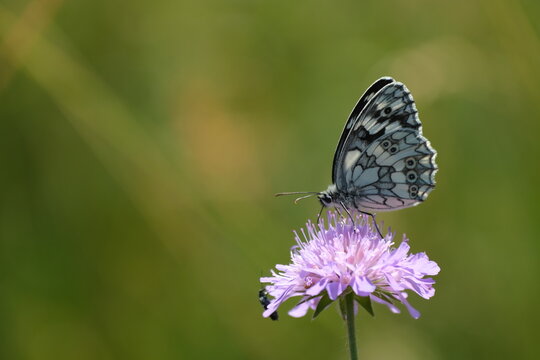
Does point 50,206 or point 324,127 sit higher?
point 324,127

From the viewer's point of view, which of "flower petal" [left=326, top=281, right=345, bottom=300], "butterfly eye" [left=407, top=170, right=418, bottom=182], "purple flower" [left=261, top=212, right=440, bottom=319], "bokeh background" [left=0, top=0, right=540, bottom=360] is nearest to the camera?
"flower petal" [left=326, top=281, right=345, bottom=300]

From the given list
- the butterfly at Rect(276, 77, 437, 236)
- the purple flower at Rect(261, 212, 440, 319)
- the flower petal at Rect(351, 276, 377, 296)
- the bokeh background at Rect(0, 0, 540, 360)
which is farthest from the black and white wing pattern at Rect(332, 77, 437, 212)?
the bokeh background at Rect(0, 0, 540, 360)

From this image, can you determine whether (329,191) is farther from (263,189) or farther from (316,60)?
(316,60)

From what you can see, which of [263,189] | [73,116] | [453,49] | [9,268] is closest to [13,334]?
[9,268]

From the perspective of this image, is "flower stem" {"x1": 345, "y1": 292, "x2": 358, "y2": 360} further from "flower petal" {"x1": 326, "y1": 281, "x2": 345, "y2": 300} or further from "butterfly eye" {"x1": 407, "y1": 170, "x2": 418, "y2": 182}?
"butterfly eye" {"x1": 407, "y1": 170, "x2": 418, "y2": 182}

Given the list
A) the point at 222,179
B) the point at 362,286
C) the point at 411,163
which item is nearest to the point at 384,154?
the point at 411,163
